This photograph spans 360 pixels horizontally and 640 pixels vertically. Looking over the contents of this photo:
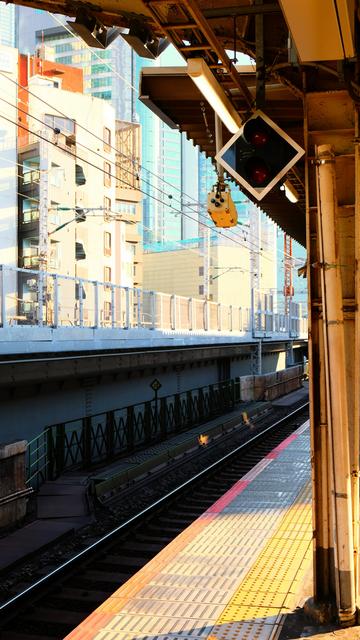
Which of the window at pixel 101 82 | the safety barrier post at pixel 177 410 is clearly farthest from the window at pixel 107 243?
the window at pixel 101 82

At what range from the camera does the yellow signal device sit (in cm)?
838

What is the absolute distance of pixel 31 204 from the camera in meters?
41.8

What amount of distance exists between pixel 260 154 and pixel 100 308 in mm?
10951

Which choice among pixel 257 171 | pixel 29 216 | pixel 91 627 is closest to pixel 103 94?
pixel 29 216

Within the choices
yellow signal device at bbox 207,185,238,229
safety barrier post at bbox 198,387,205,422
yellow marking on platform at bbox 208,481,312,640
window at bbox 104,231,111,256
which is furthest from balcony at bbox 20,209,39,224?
yellow marking on platform at bbox 208,481,312,640

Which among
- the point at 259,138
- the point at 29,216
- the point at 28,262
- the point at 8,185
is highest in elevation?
the point at 8,185

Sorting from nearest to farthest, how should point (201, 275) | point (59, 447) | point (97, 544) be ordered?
point (97, 544)
point (59, 447)
point (201, 275)

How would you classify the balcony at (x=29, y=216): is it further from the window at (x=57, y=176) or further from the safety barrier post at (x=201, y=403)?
the safety barrier post at (x=201, y=403)

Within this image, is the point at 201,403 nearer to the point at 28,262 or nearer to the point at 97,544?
the point at 97,544

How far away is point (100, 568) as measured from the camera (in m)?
9.31

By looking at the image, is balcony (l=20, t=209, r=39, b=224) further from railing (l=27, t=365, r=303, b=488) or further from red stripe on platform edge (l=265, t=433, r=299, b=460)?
red stripe on platform edge (l=265, t=433, r=299, b=460)

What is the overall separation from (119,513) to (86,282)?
507 cm

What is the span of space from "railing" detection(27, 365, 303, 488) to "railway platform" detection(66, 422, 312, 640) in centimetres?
515

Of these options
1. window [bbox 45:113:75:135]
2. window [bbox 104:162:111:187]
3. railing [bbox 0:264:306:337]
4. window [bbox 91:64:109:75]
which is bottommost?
railing [bbox 0:264:306:337]
